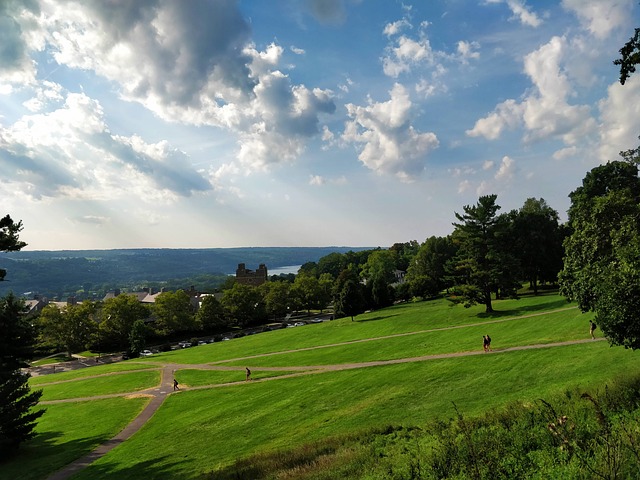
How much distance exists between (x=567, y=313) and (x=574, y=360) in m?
15.0

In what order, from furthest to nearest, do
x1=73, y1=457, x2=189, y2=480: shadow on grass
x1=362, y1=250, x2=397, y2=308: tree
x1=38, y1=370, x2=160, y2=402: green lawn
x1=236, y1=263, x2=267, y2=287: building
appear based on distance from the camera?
x1=236, y1=263, x2=267, y2=287: building < x1=362, y1=250, x2=397, y2=308: tree < x1=38, y1=370, x2=160, y2=402: green lawn < x1=73, y1=457, x2=189, y2=480: shadow on grass

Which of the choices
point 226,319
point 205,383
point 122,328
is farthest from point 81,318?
point 205,383

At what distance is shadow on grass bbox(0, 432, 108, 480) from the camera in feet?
68.2

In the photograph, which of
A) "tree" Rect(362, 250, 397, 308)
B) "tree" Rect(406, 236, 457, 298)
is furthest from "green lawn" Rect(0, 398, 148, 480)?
"tree" Rect(406, 236, 457, 298)

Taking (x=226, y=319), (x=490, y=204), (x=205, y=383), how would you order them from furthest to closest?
1. (x=226, y=319)
2. (x=490, y=204)
3. (x=205, y=383)

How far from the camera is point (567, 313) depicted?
109 feet

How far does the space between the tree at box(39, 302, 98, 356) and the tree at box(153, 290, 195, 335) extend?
37.6 feet

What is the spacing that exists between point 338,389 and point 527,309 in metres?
24.8

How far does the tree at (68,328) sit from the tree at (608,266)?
7818 cm

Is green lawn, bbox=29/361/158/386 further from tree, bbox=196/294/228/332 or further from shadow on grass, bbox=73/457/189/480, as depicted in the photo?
shadow on grass, bbox=73/457/189/480

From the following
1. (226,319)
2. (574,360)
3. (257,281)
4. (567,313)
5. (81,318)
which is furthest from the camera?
(257,281)

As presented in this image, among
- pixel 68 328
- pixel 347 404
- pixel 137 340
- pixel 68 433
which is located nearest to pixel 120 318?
pixel 68 328

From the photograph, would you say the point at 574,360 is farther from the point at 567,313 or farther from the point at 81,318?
the point at 81,318

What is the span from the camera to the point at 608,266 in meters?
16.4
